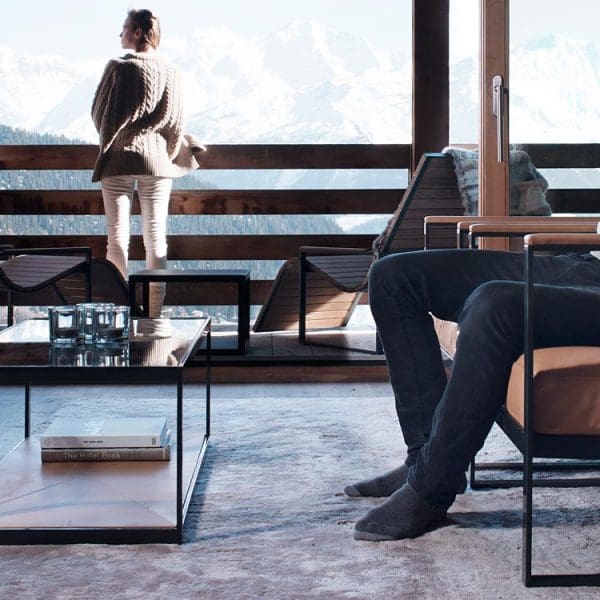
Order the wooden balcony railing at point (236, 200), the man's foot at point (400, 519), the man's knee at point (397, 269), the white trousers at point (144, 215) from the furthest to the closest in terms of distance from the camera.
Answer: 1. the wooden balcony railing at point (236, 200)
2. the white trousers at point (144, 215)
3. the man's knee at point (397, 269)
4. the man's foot at point (400, 519)

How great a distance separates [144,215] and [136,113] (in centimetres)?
46

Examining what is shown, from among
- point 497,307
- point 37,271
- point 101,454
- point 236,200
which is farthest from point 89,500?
point 236,200

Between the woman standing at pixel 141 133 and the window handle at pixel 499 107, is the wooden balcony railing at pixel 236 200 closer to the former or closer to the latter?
the woman standing at pixel 141 133

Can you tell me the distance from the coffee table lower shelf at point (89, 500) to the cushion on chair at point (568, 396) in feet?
2.31

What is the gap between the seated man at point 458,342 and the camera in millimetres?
1736

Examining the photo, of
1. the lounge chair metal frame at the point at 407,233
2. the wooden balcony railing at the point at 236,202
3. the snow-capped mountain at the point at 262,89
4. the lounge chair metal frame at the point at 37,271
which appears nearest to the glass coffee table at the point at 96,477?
the lounge chair metal frame at the point at 37,271

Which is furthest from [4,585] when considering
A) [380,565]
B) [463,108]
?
[463,108]

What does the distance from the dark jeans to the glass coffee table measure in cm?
43

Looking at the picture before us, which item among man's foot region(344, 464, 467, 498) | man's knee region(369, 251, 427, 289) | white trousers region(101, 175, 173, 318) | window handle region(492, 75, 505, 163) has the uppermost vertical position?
window handle region(492, 75, 505, 163)

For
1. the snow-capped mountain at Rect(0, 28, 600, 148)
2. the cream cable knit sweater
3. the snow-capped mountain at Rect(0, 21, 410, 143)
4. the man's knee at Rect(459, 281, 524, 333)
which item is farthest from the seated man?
the snow-capped mountain at Rect(0, 21, 410, 143)

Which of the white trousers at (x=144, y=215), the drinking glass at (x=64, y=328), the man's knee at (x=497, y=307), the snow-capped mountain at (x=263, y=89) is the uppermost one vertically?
the snow-capped mountain at (x=263, y=89)

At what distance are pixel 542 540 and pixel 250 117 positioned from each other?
14.8 feet

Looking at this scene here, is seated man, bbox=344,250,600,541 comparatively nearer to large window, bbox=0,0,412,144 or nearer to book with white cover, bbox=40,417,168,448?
book with white cover, bbox=40,417,168,448

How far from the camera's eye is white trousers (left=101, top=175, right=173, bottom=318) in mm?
4672
